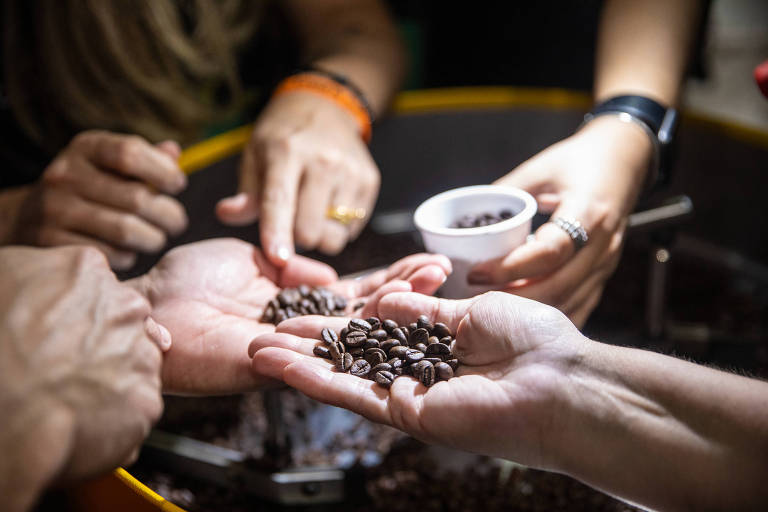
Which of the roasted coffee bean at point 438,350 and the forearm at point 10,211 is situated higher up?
the roasted coffee bean at point 438,350

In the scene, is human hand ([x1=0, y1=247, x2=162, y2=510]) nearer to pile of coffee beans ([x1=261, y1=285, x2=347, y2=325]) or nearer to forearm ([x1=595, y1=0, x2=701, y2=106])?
pile of coffee beans ([x1=261, y1=285, x2=347, y2=325])

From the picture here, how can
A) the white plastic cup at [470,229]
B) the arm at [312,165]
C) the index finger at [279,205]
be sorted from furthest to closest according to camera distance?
the arm at [312,165], the index finger at [279,205], the white plastic cup at [470,229]

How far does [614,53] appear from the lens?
148cm

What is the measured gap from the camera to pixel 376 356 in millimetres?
830

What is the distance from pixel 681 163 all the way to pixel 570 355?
41.8 inches

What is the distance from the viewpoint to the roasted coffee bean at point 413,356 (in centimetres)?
81

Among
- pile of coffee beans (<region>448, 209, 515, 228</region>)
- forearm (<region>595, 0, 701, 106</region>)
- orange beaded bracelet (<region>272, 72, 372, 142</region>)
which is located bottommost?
pile of coffee beans (<region>448, 209, 515, 228</region>)

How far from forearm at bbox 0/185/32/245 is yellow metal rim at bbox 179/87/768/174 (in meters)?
0.36

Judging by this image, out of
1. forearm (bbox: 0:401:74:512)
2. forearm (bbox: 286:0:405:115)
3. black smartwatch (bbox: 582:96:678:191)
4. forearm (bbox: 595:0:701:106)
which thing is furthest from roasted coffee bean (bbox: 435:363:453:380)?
forearm (bbox: 286:0:405:115)

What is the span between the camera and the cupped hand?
0.70 m

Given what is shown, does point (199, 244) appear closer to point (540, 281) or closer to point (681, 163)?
point (540, 281)

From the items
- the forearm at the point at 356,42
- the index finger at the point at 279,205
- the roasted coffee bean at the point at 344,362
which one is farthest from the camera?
the forearm at the point at 356,42

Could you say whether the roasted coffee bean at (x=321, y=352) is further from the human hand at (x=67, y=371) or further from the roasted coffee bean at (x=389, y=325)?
the human hand at (x=67, y=371)

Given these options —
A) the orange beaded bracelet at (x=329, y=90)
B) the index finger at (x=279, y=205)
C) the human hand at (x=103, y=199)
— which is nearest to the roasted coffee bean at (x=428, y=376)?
the index finger at (x=279, y=205)
